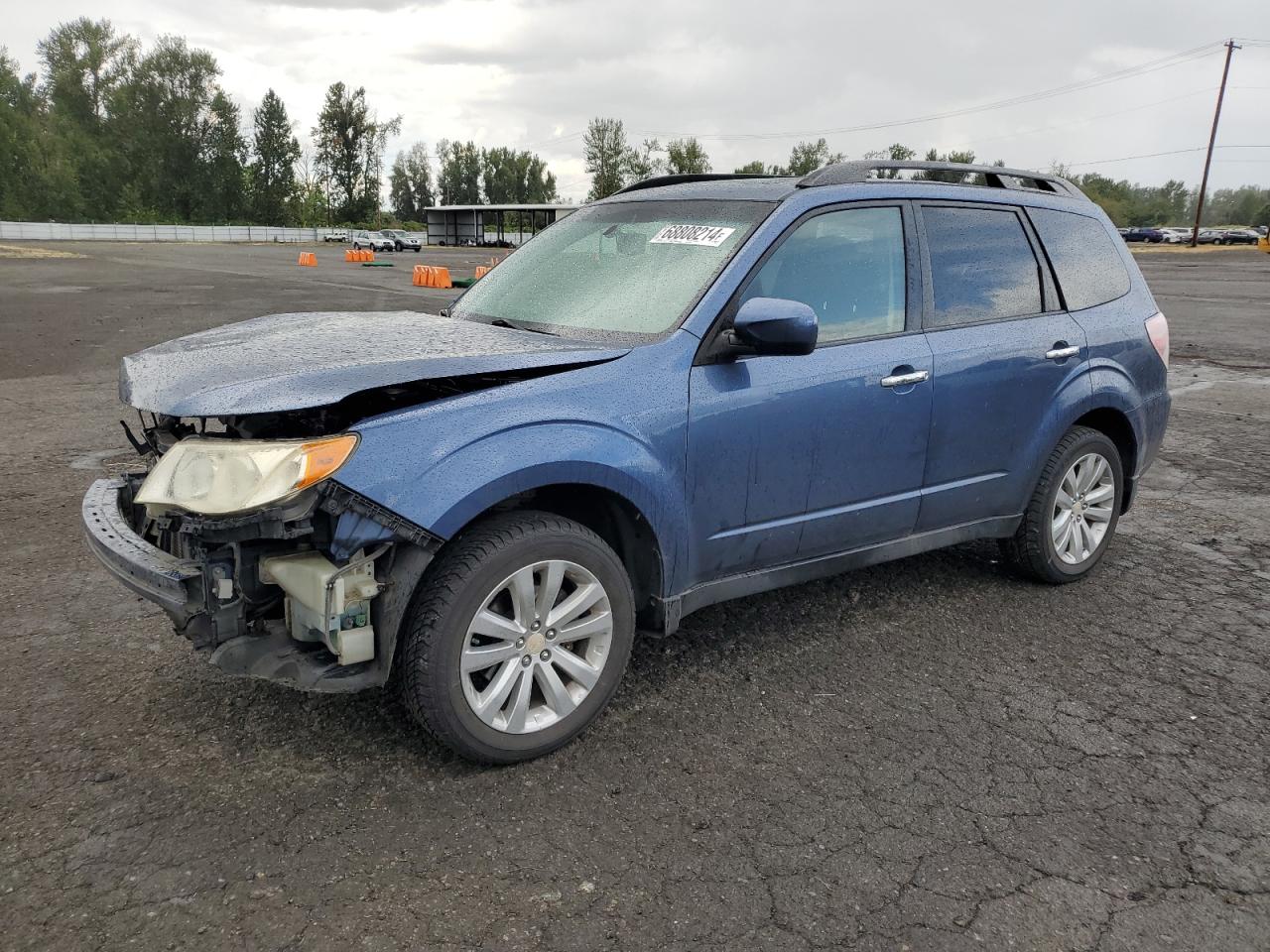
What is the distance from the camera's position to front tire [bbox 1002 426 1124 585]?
14.6 ft

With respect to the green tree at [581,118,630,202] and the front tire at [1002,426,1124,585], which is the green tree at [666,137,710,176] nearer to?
the green tree at [581,118,630,202]

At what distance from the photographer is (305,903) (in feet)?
7.77

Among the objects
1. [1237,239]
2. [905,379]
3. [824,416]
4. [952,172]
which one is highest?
[1237,239]

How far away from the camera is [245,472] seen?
8.56ft

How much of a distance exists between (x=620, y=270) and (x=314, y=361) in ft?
4.31

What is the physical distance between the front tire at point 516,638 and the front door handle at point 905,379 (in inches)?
52.8

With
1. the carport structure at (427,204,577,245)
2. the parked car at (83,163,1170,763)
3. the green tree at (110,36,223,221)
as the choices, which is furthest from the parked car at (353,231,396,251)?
the parked car at (83,163,1170,763)

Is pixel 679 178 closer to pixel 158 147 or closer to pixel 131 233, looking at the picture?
pixel 131 233

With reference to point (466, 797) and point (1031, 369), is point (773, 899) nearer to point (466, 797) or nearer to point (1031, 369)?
point (466, 797)

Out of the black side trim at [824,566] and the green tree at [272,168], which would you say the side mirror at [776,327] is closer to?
the black side trim at [824,566]

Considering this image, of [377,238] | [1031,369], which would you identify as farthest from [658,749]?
[377,238]

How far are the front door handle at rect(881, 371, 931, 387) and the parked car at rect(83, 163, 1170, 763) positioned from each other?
16 millimetres

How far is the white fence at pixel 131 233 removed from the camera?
7112 centimetres

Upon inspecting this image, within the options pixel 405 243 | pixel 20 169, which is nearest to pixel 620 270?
pixel 405 243
